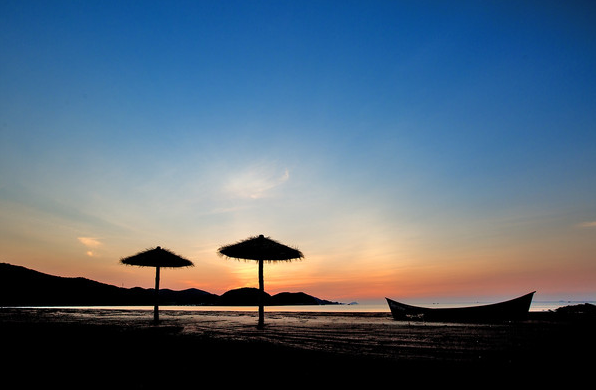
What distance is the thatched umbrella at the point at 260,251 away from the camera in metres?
14.4

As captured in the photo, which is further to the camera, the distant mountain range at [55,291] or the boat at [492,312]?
the distant mountain range at [55,291]

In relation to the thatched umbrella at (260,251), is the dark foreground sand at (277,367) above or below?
below

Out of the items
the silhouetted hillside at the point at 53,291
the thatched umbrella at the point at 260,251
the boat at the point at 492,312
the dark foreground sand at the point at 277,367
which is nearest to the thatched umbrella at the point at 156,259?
the thatched umbrella at the point at 260,251

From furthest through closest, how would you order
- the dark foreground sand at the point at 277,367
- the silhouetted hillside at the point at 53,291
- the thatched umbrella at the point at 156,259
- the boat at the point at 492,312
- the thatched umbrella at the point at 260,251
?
1. the silhouetted hillside at the point at 53,291
2. the boat at the point at 492,312
3. the thatched umbrella at the point at 156,259
4. the thatched umbrella at the point at 260,251
5. the dark foreground sand at the point at 277,367

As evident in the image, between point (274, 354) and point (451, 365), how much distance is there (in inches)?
127

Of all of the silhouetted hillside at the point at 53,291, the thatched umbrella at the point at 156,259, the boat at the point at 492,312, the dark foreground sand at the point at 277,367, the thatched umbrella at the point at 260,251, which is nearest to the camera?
the dark foreground sand at the point at 277,367

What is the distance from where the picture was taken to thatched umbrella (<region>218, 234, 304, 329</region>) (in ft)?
47.2

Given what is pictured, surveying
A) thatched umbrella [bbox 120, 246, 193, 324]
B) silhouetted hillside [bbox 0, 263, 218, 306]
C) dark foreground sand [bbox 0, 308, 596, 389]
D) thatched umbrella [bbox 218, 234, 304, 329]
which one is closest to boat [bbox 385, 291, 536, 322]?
thatched umbrella [bbox 218, 234, 304, 329]

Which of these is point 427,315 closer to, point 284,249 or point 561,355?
point 284,249

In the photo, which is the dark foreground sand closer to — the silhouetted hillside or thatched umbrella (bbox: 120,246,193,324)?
thatched umbrella (bbox: 120,246,193,324)

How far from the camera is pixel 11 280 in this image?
6369 cm

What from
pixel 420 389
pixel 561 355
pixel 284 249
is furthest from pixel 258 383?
pixel 284 249

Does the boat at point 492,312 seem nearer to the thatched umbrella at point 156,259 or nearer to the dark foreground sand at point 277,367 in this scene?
the dark foreground sand at point 277,367

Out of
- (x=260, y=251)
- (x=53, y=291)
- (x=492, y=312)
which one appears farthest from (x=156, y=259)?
(x=53, y=291)
